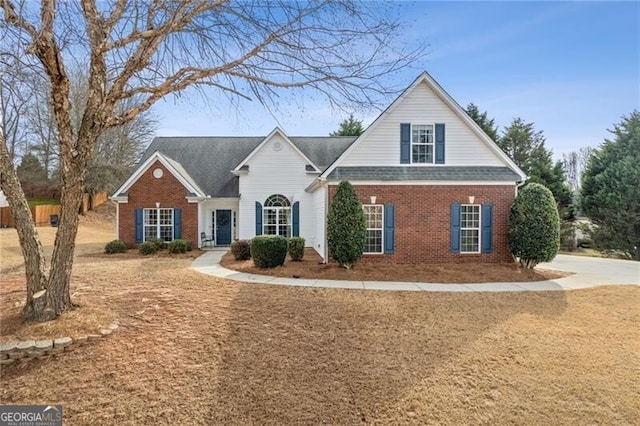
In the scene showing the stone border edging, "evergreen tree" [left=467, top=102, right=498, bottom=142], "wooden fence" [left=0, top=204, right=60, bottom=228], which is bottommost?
the stone border edging

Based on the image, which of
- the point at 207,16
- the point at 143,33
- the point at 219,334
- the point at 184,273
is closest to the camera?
the point at 219,334

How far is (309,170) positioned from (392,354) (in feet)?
48.3

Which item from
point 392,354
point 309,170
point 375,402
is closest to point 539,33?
point 392,354

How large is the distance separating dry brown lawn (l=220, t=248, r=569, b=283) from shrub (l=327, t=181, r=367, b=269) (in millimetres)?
528

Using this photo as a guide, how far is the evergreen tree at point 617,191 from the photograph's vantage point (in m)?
19.0

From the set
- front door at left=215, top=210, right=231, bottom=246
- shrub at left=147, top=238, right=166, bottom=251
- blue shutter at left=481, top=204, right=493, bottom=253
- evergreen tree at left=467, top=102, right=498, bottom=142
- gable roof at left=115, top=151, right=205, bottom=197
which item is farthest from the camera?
evergreen tree at left=467, top=102, right=498, bottom=142

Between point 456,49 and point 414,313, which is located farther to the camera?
point 456,49

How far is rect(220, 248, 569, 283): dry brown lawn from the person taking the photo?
34.6 ft

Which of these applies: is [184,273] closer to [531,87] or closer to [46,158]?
[531,87]

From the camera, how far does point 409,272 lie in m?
11.3

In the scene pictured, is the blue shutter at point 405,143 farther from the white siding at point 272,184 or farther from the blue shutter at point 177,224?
the blue shutter at point 177,224

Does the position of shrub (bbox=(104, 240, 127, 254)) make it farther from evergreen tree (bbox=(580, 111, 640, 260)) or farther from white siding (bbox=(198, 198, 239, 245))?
evergreen tree (bbox=(580, 111, 640, 260))

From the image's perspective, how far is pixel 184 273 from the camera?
1095 centimetres

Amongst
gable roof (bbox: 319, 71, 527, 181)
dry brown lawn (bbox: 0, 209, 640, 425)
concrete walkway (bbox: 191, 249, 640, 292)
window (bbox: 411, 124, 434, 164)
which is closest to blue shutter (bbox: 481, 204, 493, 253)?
gable roof (bbox: 319, 71, 527, 181)
